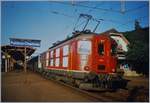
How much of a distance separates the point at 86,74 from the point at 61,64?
3275 millimetres

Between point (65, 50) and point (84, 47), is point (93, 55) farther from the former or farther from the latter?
point (65, 50)

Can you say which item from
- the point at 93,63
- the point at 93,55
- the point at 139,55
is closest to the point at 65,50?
the point at 93,55

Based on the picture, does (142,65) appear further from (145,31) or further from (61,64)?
(61,64)

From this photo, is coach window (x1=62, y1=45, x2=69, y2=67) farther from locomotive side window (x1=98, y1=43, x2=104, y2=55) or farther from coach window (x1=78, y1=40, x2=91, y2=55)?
locomotive side window (x1=98, y1=43, x2=104, y2=55)

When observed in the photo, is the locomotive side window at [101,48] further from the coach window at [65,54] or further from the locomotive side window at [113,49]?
the coach window at [65,54]

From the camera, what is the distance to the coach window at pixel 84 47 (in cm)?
1199

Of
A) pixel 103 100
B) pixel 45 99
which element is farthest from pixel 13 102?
pixel 103 100

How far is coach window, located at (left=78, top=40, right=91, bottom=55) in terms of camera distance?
1199cm

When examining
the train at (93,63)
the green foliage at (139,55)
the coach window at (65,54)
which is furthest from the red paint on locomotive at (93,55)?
the green foliage at (139,55)

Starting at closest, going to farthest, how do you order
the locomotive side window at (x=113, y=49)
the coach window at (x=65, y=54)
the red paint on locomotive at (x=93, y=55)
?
the red paint on locomotive at (x=93, y=55)
the locomotive side window at (x=113, y=49)
the coach window at (x=65, y=54)

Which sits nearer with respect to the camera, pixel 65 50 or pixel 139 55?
pixel 65 50

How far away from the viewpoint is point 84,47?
12078mm

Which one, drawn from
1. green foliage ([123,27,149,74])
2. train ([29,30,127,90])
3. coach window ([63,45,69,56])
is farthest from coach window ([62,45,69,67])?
green foliage ([123,27,149,74])

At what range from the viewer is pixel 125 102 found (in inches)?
339
